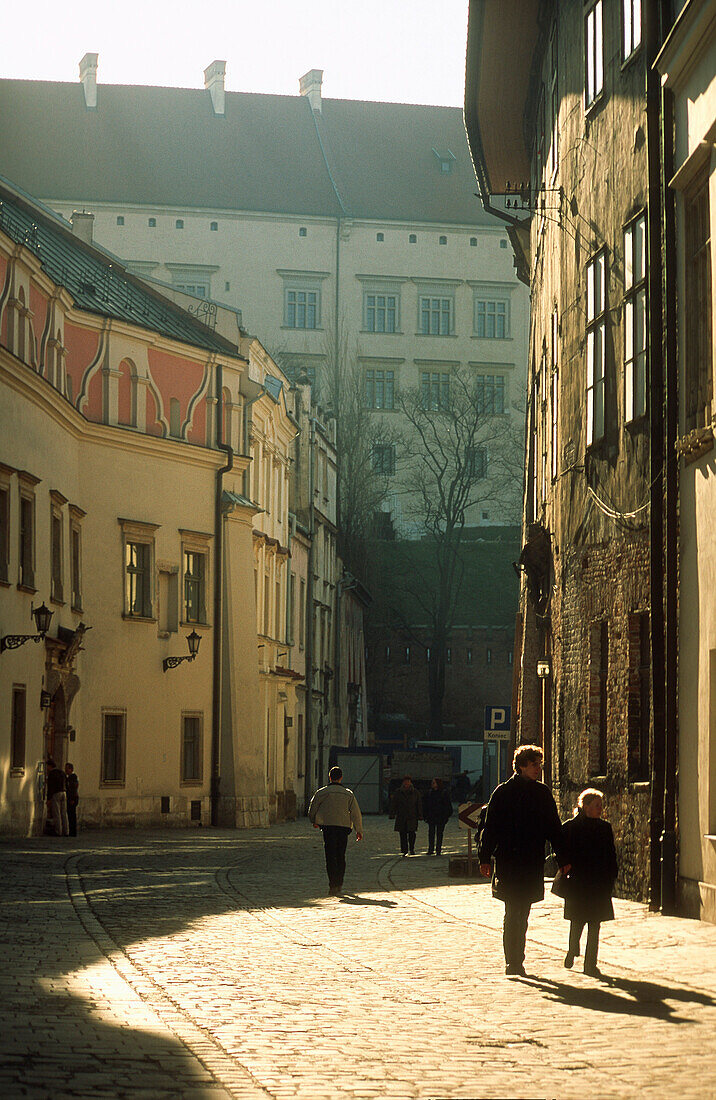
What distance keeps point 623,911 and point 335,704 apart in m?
45.2

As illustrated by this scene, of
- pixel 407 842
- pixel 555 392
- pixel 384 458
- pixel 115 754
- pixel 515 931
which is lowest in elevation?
pixel 407 842

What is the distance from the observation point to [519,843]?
1164 cm

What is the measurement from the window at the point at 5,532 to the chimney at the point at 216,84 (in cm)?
6466

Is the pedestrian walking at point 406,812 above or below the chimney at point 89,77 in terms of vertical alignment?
below

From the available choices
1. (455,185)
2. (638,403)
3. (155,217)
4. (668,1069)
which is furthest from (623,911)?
(455,185)

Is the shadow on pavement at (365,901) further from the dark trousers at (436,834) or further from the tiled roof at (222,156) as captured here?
the tiled roof at (222,156)

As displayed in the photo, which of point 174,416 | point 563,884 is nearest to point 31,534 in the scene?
point 174,416

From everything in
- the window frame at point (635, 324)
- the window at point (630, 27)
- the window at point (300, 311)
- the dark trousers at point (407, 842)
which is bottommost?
the dark trousers at point (407, 842)

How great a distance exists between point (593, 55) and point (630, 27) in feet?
6.64

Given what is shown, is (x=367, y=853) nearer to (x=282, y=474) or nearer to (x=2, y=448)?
(x=2, y=448)

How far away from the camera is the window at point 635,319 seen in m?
17.5

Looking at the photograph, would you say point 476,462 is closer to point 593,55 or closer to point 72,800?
point 72,800

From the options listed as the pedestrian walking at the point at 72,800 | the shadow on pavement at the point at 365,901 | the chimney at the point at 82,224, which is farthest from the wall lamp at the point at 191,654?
the shadow on pavement at the point at 365,901

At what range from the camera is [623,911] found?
1612 cm
